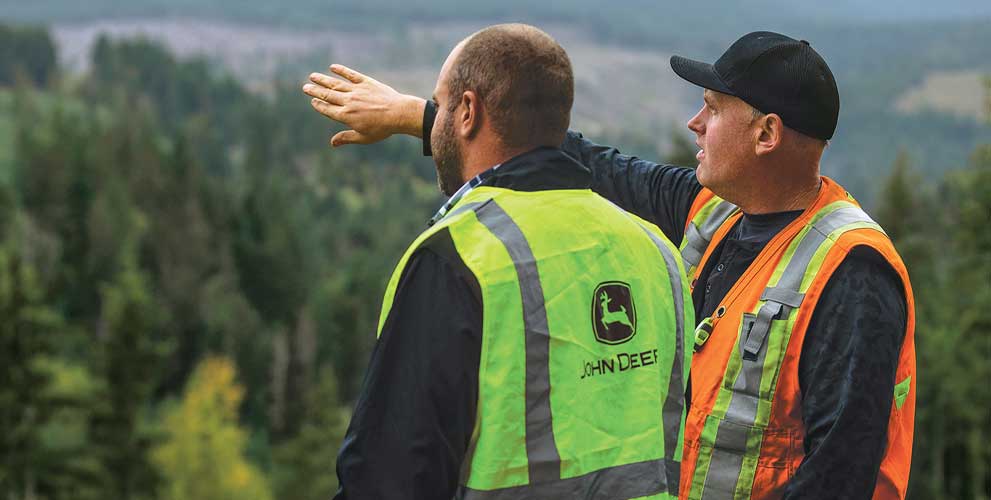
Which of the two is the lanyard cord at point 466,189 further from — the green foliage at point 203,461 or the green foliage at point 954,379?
the green foliage at point 203,461

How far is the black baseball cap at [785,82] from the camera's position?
5059 mm

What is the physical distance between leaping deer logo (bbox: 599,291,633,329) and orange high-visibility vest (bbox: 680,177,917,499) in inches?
36.6

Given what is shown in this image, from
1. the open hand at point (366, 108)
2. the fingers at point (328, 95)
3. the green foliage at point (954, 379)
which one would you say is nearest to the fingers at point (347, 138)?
the open hand at point (366, 108)

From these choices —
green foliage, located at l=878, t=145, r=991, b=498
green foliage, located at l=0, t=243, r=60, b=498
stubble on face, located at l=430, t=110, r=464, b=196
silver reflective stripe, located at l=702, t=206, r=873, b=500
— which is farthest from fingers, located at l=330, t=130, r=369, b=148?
green foliage, located at l=0, t=243, r=60, b=498

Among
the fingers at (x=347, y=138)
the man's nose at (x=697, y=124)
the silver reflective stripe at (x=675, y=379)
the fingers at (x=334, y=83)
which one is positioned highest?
the fingers at (x=334, y=83)

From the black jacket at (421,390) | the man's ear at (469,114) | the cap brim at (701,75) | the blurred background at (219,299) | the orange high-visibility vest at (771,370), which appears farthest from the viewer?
the blurred background at (219,299)

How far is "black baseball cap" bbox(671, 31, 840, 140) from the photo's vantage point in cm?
506

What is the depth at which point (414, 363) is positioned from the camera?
3.84 metres

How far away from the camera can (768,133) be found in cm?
512

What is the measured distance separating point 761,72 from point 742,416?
1.43 m

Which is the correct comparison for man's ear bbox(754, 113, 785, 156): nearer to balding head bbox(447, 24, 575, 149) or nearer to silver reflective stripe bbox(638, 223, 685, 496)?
silver reflective stripe bbox(638, 223, 685, 496)

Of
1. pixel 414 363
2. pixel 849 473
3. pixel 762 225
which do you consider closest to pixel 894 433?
pixel 849 473

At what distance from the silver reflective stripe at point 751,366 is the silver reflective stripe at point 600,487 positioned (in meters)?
0.78

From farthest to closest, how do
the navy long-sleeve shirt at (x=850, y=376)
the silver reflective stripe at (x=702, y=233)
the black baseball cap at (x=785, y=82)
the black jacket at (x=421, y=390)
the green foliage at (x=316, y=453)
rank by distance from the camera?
the green foliage at (x=316, y=453) → the silver reflective stripe at (x=702, y=233) → the black baseball cap at (x=785, y=82) → the navy long-sleeve shirt at (x=850, y=376) → the black jacket at (x=421, y=390)
